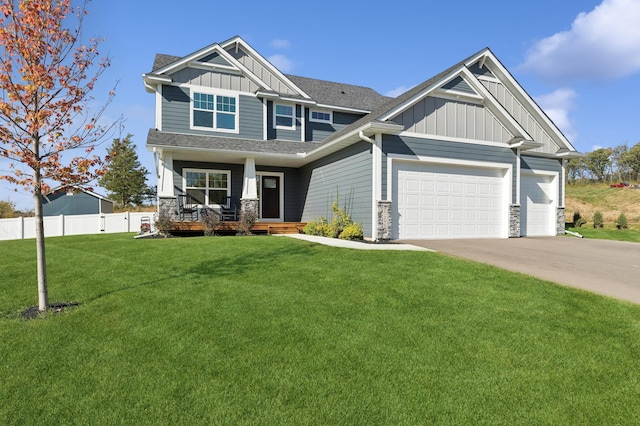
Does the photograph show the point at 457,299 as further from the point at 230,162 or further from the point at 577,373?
the point at 230,162

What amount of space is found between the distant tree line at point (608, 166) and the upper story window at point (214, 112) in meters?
46.8

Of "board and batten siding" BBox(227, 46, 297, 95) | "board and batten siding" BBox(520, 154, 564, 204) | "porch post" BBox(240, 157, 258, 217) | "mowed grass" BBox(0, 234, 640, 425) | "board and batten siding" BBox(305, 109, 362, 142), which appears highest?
"board and batten siding" BBox(227, 46, 297, 95)

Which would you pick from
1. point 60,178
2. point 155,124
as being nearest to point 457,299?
point 60,178

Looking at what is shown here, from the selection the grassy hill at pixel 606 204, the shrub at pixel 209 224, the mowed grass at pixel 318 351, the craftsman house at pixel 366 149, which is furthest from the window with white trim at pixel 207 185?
the grassy hill at pixel 606 204

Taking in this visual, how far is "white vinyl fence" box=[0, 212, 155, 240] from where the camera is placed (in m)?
17.7

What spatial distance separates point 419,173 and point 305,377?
9.64 m

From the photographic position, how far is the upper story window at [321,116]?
55.2 feet

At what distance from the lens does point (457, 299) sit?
16.4ft

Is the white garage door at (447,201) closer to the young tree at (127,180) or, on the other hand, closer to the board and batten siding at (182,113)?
the board and batten siding at (182,113)

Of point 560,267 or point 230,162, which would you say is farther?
point 230,162

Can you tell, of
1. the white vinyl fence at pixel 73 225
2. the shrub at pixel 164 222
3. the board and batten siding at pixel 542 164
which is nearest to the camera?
the shrub at pixel 164 222

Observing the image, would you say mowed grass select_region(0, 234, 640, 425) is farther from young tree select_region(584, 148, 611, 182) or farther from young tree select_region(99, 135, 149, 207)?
young tree select_region(584, 148, 611, 182)

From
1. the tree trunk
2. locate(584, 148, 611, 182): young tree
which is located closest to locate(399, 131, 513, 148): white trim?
the tree trunk

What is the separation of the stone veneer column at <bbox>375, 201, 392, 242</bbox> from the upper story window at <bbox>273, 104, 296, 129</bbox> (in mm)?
7178
